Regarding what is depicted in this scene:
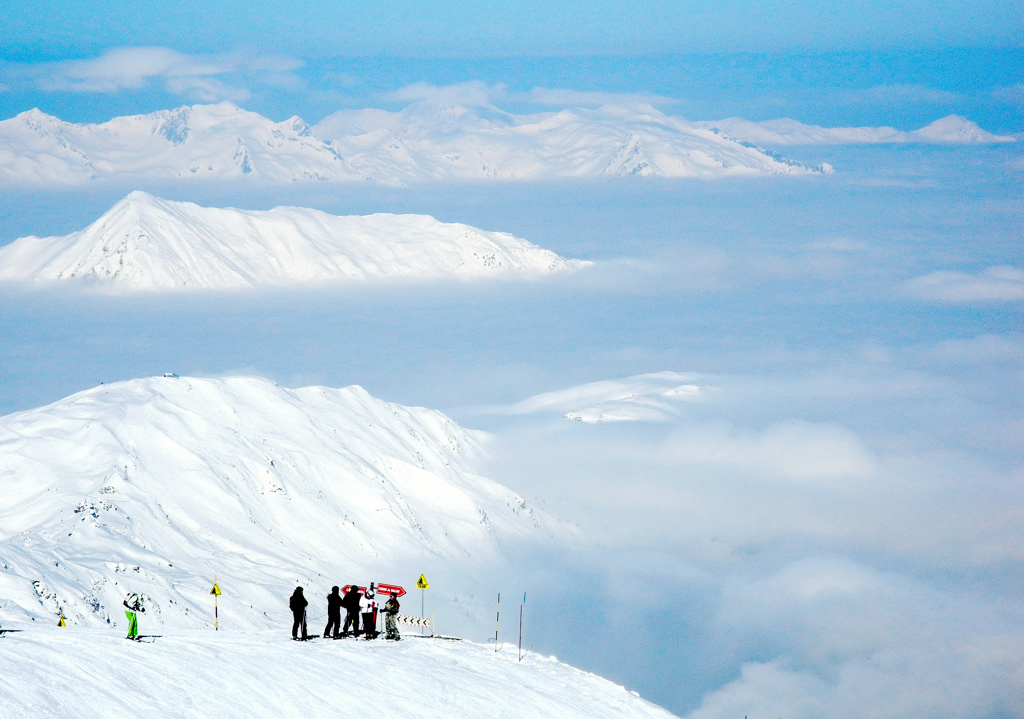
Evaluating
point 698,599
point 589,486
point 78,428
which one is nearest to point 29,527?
point 78,428

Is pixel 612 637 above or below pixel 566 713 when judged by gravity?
below

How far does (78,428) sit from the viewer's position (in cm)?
8506

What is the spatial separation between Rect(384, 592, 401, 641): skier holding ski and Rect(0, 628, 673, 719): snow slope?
0.44 metres

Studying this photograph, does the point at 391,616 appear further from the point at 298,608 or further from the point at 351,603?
the point at 298,608

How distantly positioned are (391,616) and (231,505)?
210 ft

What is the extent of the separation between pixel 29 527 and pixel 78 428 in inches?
842

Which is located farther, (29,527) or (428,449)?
(428,449)

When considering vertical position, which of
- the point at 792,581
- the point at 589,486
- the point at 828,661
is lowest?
the point at 828,661

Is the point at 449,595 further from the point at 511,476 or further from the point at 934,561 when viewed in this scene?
the point at 934,561

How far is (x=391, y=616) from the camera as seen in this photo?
93.5 ft

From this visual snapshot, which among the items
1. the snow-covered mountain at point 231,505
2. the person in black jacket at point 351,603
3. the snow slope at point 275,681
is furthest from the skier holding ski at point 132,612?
the snow-covered mountain at point 231,505

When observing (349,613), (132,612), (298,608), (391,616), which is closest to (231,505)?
(349,613)

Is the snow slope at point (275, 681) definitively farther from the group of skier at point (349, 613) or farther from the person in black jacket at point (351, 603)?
the person in black jacket at point (351, 603)

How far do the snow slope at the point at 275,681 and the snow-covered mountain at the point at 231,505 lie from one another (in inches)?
478
